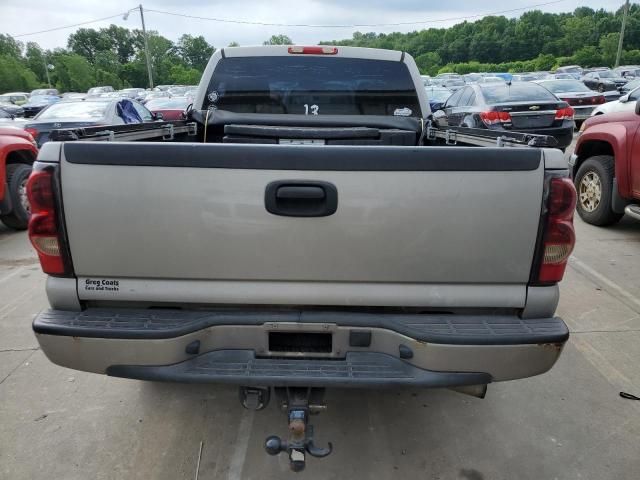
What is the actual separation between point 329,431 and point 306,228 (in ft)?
4.56

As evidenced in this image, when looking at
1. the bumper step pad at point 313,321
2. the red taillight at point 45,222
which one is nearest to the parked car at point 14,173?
the red taillight at point 45,222

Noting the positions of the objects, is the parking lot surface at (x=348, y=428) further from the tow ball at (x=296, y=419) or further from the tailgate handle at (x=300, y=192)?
the tailgate handle at (x=300, y=192)

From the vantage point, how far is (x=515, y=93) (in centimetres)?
1073

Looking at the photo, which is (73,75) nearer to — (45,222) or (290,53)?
(290,53)

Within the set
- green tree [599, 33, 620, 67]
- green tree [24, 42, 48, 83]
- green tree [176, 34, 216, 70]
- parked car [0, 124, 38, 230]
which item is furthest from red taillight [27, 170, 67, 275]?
green tree [176, 34, 216, 70]

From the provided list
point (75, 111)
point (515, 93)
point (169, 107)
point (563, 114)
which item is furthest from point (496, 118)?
point (169, 107)

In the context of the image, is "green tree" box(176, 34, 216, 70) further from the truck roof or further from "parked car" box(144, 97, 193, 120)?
the truck roof

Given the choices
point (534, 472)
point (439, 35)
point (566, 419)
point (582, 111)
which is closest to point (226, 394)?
point (534, 472)

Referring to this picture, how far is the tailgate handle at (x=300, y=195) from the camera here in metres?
2.08

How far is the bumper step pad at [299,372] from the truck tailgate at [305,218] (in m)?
0.37

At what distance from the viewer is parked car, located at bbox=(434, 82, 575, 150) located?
33.1ft

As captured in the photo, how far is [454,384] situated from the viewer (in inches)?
85.7

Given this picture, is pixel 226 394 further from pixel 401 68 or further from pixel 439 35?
pixel 439 35

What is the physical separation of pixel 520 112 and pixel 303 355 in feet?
30.8
